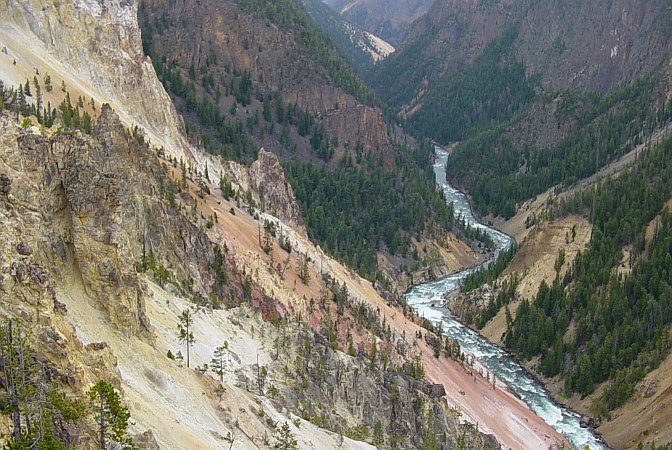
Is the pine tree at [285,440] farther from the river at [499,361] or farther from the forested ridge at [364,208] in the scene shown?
the forested ridge at [364,208]

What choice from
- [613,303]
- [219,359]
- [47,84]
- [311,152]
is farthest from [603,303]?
[311,152]

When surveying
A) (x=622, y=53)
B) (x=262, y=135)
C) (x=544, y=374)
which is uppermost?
(x=622, y=53)

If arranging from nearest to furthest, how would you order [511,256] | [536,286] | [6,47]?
1. [6,47]
2. [536,286]
3. [511,256]

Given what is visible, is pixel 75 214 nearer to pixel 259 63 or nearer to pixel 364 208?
pixel 364 208

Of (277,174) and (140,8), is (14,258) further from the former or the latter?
(140,8)

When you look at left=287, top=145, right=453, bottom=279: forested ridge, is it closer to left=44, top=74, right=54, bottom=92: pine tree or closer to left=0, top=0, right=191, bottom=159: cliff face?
left=0, top=0, right=191, bottom=159: cliff face

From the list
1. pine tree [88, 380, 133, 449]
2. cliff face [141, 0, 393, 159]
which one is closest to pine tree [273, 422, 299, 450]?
pine tree [88, 380, 133, 449]

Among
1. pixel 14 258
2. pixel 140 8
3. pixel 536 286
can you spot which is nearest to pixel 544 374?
pixel 536 286
